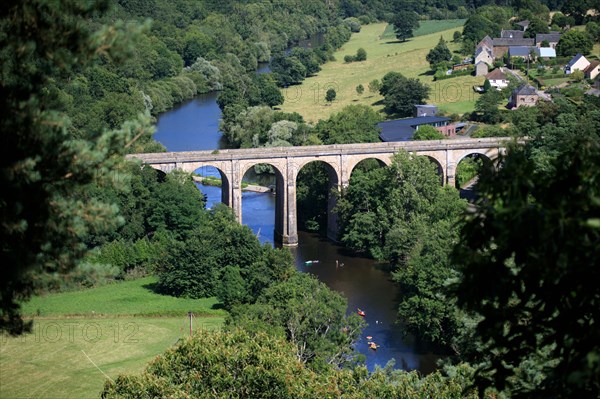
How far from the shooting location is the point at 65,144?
50.3ft

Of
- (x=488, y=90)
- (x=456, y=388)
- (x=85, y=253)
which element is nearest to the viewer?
(x=85, y=253)

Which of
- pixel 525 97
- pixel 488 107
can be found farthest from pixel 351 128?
pixel 525 97

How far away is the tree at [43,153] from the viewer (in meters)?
14.8

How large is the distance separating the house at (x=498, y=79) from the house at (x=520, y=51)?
9.17 m

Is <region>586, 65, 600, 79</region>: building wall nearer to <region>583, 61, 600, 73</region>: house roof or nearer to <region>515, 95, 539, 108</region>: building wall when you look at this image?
<region>583, 61, 600, 73</region>: house roof

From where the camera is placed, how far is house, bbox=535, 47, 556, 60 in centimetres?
12231

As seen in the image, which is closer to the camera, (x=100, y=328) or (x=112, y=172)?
(x=112, y=172)

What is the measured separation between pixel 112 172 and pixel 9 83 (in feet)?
6.53

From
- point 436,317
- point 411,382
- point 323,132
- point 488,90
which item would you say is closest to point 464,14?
point 488,90

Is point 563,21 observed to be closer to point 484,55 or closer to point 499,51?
point 499,51

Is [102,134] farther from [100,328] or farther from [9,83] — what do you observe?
[100,328]

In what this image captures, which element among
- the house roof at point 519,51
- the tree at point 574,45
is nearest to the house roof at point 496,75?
the house roof at point 519,51

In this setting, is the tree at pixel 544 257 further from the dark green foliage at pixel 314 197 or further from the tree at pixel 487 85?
the tree at pixel 487 85

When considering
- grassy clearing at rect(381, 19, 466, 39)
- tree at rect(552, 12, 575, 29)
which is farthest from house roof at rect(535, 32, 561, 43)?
grassy clearing at rect(381, 19, 466, 39)
